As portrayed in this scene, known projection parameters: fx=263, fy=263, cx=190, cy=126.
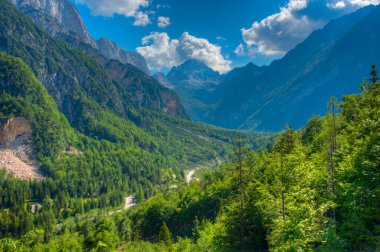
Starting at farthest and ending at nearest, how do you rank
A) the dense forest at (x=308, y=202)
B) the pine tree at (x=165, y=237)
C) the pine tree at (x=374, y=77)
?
the pine tree at (x=165, y=237), the pine tree at (x=374, y=77), the dense forest at (x=308, y=202)

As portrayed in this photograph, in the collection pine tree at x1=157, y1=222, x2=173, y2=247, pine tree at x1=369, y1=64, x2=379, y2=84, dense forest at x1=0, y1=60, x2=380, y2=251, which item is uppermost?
pine tree at x1=369, y1=64, x2=379, y2=84

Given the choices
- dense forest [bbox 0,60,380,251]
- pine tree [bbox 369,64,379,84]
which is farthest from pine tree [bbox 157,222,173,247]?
pine tree [bbox 369,64,379,84]

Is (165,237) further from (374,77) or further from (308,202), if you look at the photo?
(374,77)

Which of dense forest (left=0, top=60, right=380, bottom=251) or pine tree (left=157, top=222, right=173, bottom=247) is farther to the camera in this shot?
pine tree (left=157, top=222, right=173, bottom=247)

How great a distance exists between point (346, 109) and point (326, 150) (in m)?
39.4

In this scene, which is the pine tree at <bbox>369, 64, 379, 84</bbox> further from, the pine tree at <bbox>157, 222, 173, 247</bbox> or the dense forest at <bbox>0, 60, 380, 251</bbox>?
the pine tree at <bbox>157, 222, 173, 247</bbox>

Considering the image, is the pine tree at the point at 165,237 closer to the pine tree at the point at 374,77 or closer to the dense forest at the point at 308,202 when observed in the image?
the dense forest at the point at 308,202

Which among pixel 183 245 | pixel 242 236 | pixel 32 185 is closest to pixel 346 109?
pixel 242 236

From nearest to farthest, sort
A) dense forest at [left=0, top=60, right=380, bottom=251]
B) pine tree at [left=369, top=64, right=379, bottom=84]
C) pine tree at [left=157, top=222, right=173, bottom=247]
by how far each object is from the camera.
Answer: dense forest at [left=0, top=60, right=380, bottom=251] → pine tree at [left=369, top=64, right=379, bottom=84] → pine tree at [left=157, top=222, right=173, bottom=247]

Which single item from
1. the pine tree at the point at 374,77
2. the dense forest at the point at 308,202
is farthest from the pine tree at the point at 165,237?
the pine tree at the point at 374,77

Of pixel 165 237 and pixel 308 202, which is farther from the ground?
pixel 308 202

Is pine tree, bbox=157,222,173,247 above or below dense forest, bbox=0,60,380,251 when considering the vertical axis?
below

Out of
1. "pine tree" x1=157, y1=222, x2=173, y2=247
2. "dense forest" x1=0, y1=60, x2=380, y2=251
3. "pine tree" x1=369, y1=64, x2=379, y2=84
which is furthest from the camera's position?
"pine tree" x1=157, y1=222, x2=173, y2=247

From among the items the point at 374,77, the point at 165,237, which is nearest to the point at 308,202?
the point at 374,77
